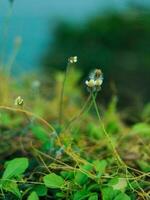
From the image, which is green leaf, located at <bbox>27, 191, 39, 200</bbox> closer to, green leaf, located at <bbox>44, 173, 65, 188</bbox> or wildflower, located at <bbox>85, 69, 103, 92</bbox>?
green leaf, located at <bbox>44, 173, 65, 188</bbox>

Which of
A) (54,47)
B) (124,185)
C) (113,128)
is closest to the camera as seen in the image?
(124,185)

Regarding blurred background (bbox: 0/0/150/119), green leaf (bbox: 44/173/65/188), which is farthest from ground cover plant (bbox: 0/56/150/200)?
blurred background (bbox: 0/0/150/119)

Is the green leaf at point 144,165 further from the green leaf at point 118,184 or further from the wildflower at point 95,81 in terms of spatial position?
the wildflower at point 95,81

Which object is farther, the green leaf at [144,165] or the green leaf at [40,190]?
the green leaf at [144,165]

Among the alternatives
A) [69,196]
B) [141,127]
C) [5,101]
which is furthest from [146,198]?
[5,101]

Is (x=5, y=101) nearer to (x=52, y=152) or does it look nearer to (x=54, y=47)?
(x=52, y=152)

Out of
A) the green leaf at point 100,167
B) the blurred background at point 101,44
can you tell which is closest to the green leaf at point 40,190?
the green leaf at point 100,167
